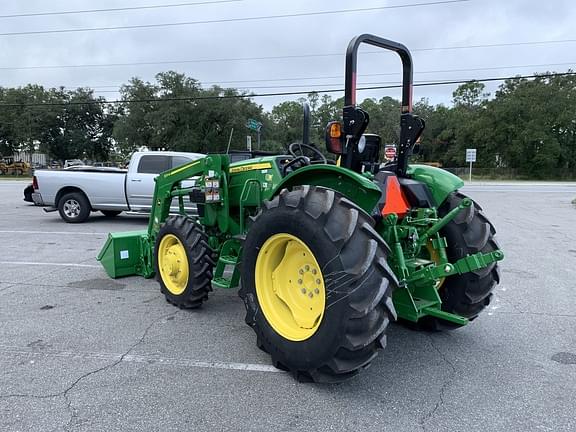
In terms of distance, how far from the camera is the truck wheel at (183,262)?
4801 mm

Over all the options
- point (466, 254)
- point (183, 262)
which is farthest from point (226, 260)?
point (466, 254)

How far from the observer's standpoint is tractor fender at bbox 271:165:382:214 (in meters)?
3.34

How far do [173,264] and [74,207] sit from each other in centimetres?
855

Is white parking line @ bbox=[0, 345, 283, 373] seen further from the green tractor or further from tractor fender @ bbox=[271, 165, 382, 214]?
tractor fender @ bbox=[271, 165, 382, 214]

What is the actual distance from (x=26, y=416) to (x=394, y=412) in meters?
2.37

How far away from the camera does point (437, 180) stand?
4281 millimetres

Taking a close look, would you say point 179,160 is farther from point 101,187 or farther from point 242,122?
A: point 242,122

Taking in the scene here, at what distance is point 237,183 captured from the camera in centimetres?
520

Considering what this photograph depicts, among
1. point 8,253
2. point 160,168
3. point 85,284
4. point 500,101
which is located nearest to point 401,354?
point 85,284

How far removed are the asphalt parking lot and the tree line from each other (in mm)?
31186

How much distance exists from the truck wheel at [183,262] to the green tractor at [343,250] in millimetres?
15

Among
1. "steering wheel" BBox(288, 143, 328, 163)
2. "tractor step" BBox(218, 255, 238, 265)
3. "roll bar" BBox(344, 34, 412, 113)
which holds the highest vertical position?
"roll bar" BBox(344, 34, 412, 113)

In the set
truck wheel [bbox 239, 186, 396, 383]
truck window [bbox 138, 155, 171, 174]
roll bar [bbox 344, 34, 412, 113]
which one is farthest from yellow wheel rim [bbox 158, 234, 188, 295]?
truck window [bbox 138, 155, 171, 174]

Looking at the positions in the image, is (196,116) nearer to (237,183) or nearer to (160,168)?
(160,168)
